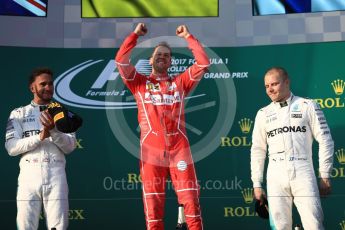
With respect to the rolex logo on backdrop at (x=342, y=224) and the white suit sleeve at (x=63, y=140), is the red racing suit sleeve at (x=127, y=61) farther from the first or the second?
the rolex logo on backdrop at (x=342, y=224)

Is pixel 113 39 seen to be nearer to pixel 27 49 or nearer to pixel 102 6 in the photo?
pixel 102 6

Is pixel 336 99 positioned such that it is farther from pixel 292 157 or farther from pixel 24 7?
pixel 24 7

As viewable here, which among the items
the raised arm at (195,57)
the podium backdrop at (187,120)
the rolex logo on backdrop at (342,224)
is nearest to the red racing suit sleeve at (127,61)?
the raised arm at (195,57)

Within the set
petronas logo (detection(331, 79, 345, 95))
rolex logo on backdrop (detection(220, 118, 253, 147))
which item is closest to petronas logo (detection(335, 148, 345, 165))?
petronas logo (detection(331, 79, 345, 95))

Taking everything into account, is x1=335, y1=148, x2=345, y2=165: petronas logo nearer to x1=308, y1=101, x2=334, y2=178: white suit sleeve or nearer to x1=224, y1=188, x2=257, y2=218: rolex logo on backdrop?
x1=224, y1=188, x2=257, y2=218: rolex logo on backdrop

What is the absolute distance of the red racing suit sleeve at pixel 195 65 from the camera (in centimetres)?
518

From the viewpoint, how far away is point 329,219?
646 cm

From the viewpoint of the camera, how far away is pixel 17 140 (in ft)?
16.6

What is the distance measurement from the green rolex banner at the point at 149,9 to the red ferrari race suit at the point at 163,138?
1552 millimetres

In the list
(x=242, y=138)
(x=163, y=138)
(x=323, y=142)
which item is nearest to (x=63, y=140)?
(x=163, y=138)

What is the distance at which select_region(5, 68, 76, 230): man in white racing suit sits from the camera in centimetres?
480

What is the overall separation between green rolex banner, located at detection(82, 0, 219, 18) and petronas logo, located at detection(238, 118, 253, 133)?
110 cm

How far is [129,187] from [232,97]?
4.43 feet

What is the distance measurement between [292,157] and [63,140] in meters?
1.69
